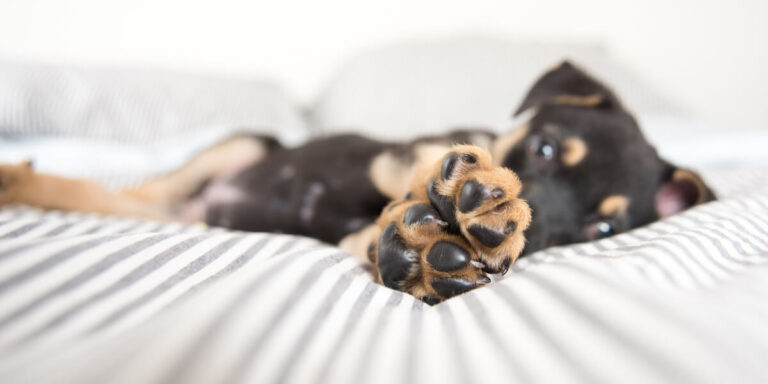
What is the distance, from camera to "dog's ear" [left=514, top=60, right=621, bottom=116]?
3.90 ft

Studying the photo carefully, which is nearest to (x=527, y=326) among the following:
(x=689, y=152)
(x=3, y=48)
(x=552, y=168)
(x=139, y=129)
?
(x=552, y=168)

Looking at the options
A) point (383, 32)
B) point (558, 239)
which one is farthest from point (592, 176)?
point (383, 32)

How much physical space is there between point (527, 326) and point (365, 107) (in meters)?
1.99

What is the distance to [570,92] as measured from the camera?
1.20m

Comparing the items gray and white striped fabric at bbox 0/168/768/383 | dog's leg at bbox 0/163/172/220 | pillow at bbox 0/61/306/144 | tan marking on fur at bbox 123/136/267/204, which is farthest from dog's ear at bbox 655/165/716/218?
pillow at bbox 0/61/306/144

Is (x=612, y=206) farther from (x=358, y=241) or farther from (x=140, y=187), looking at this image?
(x=140, y=187)

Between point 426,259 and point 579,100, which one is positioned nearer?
point 426,259

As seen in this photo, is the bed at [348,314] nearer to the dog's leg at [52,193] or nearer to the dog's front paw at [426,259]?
the dog's front paw at [426,259]

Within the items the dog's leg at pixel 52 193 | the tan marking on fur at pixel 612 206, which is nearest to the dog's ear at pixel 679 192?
the tan marking on fur at pixel 612 206

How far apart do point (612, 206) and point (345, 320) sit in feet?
2.73

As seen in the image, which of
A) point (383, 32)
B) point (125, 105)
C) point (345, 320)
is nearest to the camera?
point (345, 320)

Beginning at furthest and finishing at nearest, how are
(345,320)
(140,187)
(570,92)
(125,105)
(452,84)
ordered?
(452,84)
(125,105)
(140,187)
(570,92)
(345,320)

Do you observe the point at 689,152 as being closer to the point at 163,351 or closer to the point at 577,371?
the point at 577,371

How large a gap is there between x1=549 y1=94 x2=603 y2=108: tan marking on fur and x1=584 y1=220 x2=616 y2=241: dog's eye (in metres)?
0.37
